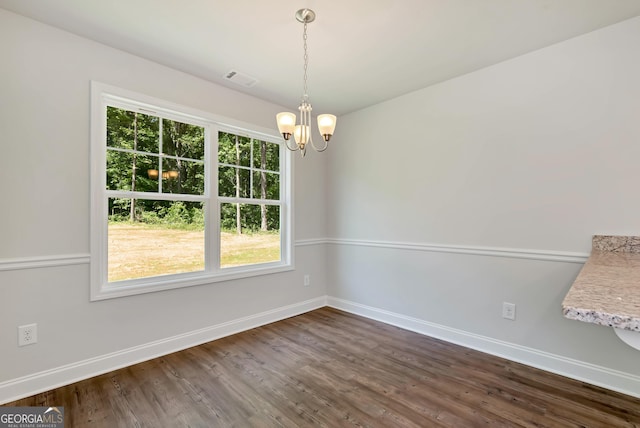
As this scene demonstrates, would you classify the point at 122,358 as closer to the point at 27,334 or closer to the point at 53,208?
the point at 27,334

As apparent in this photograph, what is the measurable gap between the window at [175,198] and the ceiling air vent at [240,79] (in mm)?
434

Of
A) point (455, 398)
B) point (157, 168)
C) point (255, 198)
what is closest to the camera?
point (455, 398)

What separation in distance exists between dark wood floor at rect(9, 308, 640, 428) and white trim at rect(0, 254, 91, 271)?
2.89ft

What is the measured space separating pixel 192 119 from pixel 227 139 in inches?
15.9

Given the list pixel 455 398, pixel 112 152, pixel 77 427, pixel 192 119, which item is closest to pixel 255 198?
pixel 192 119

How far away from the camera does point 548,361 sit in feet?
7.56

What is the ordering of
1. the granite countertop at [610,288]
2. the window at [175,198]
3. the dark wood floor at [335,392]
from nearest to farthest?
the granite countertop at [610,288]
the dark wood floor at [335,392]
the window at [175,198]

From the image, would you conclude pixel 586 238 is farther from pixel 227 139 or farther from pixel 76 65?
pixel 76 65

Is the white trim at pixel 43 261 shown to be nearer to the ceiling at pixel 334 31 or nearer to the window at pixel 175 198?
the window at pixel 175 198

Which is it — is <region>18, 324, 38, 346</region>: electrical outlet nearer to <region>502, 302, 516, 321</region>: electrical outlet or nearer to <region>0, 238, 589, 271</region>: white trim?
<region>0, 238, 589, 271</region>: white trim

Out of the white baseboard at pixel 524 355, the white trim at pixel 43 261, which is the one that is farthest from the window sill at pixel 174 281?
the white baseboard at pixel 524 355

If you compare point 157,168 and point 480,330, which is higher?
point 157,168

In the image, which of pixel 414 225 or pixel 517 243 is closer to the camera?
pixel 517 243

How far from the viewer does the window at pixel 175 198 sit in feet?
7.81
